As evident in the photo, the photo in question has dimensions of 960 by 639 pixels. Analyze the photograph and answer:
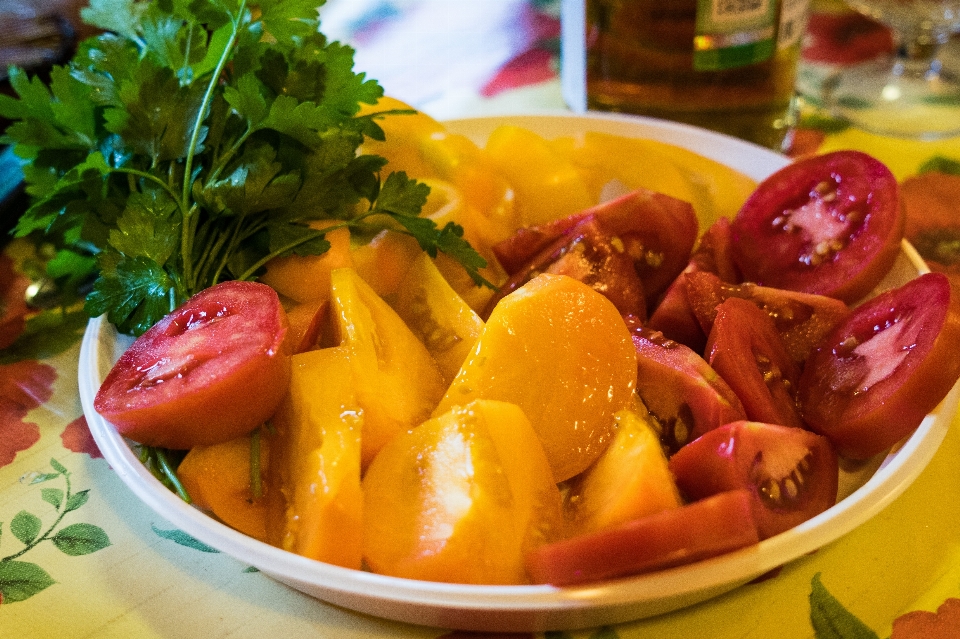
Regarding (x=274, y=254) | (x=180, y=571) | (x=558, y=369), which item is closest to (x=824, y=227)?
(x=558, y=369)

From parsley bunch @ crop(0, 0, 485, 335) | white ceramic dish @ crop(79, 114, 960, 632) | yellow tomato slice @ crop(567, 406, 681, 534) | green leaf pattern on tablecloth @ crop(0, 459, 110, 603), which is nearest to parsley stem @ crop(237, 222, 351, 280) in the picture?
parsley bunch @ crop(0, 0, 485, 335)

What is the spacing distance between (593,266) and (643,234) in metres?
0.13

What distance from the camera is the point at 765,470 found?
2.96ft

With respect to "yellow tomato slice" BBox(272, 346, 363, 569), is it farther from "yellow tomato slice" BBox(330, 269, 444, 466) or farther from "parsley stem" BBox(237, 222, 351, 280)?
"parsley stem" BBox(237, 222, 351, 280)

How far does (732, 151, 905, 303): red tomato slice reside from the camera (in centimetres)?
125

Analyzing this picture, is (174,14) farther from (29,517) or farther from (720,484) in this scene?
(720,484)

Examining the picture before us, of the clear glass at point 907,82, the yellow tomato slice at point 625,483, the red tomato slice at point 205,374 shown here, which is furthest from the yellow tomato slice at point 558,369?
the clear glass at point 907,82

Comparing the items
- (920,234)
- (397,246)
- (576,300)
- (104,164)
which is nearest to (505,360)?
(576,300)

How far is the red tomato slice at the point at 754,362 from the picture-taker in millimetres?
1014

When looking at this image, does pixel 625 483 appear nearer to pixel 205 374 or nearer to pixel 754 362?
pixel 754 362

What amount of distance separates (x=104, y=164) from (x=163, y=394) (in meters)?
0.46

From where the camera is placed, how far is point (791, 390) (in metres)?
1.12

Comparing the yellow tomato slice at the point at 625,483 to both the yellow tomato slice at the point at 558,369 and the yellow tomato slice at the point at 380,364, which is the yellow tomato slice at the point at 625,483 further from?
the yellow tomato slice at the point at 380,364

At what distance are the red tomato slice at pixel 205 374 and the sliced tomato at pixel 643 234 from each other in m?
0.48
